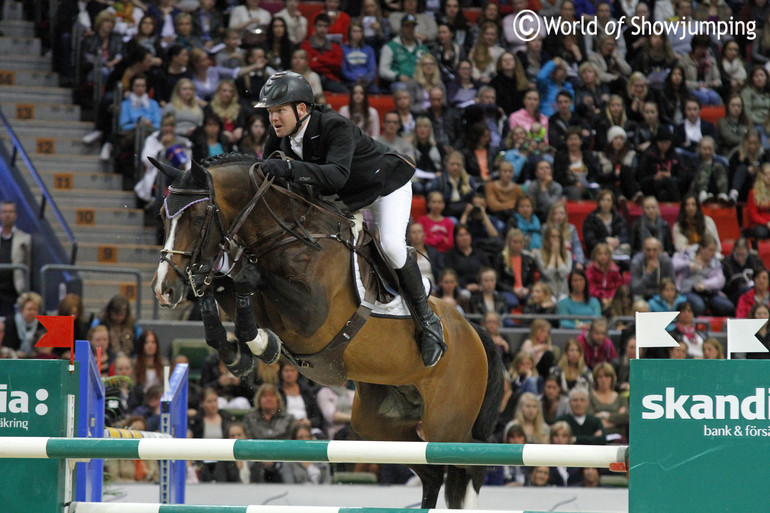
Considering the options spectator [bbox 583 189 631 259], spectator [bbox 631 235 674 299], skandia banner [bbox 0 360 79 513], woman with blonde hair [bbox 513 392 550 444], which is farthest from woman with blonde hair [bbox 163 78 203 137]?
skandia banner [bbox 0 360 79 513]

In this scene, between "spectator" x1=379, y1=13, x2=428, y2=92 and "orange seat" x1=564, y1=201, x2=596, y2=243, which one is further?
"spectator" x1=379, y1=13, x2=428, y2=92

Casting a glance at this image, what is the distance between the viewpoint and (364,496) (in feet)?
23.9

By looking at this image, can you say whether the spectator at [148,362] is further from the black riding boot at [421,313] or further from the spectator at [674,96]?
the spectator at [674,96]

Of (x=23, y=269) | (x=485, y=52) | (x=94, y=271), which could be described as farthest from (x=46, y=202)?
(x=485, y=52)

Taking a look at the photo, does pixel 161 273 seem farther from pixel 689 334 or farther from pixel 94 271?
pixel 689 334

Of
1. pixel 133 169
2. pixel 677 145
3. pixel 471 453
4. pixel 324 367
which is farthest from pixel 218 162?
pixel 677 145

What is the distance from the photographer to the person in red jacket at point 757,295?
1073cm

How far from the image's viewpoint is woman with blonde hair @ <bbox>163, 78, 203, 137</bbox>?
1095 cm

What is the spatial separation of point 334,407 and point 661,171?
216 inches

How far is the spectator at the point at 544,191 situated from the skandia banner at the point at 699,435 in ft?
25.3

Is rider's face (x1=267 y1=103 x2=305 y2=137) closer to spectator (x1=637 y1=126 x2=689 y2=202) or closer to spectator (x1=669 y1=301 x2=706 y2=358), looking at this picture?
spectator (x1=669 y1=301 x2=706 y2=358)

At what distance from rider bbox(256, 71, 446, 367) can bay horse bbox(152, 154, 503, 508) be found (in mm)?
114

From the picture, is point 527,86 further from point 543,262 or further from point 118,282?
point 118,282

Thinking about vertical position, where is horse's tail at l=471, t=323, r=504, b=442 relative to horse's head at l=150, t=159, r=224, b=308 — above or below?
below
